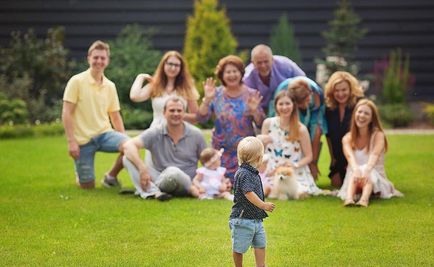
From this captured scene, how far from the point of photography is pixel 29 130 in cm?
1540

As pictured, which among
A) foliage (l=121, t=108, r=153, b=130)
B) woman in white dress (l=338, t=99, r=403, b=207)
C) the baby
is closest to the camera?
woman in white dress (l=338, t=99, r=403, b=207)

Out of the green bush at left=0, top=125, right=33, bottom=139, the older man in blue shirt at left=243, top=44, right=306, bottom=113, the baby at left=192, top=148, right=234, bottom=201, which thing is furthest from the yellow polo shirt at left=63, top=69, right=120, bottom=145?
the green bush at left=0, top=125, right=33, bottom=139

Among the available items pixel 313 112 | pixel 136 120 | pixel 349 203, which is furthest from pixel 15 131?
pixel 349 203

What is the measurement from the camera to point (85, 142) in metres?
10.1

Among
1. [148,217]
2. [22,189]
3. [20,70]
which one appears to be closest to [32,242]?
[148,217]

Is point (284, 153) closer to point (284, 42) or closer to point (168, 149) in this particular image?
point (168, 149)

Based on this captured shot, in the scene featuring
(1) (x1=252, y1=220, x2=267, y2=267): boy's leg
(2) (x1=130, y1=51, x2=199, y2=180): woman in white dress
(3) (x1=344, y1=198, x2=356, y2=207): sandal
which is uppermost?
(2) (x1=130, y1=51, x2=199, y2=180): woman in white dress

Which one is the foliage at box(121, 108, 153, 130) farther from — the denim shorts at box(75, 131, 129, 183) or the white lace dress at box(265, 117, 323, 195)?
the white lace dress at box(265, 117, 323, 195)

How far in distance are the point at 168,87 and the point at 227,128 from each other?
0.75 metres

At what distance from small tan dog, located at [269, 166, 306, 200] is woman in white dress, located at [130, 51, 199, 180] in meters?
1.35

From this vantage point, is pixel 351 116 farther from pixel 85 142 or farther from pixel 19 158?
pixel 19 158

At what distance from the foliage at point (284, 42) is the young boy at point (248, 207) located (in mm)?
11924

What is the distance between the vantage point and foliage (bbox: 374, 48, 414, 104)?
1747 centimetres

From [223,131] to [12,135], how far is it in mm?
Answer: 5980
